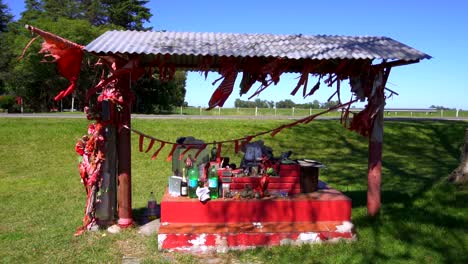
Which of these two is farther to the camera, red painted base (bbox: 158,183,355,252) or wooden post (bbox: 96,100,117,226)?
wooden post (bbox: 96,100,117,226)

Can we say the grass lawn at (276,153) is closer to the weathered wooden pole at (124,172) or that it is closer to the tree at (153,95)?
the weathered wooden pole at (124,172)

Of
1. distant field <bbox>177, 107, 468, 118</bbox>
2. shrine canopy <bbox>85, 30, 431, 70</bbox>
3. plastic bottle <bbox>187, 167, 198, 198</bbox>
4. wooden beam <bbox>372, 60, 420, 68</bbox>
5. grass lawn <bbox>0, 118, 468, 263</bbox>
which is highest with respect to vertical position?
shrine canopy <bbox>85, 30, 431, 70</bbox>


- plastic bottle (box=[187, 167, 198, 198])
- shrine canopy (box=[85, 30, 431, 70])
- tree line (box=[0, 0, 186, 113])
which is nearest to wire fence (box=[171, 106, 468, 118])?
tree line (box=[0, 0, 186, 113])

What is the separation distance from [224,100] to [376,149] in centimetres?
237

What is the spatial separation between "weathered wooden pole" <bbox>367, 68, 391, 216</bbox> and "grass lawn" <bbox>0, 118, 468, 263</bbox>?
27 cm

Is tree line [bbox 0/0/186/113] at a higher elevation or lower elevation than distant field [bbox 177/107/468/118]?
higher

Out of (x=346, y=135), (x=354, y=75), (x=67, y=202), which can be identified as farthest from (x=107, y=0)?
(x=354, y=75)

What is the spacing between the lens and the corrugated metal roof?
201 inches

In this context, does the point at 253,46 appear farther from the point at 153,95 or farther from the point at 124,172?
the point at 153,95

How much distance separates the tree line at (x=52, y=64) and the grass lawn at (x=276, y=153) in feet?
27.5

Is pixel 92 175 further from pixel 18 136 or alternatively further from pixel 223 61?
pixel 18 136

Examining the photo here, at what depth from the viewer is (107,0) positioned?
1593 inches

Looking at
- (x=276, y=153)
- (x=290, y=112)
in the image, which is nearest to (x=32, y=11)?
(x=290, y=112)

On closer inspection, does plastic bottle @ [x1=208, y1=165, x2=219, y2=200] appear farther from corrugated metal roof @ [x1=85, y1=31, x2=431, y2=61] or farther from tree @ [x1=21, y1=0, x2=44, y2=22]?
tree @ [x1=21, y1=0, x2=44, y2=22]
